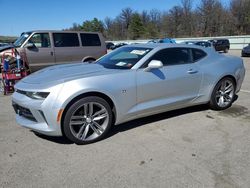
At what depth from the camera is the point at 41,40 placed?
9.29 m

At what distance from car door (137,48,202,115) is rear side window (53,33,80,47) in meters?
5.94

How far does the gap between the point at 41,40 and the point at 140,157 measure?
7384 mm

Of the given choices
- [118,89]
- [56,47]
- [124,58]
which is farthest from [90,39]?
[118,89]

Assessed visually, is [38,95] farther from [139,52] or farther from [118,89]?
[139,52]

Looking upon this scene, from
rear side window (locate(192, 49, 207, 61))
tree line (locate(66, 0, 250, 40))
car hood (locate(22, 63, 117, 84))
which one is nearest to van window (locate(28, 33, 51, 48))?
car hood (locate(22, 63, 117, 84))

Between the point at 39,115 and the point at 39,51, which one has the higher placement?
the point at 39,51

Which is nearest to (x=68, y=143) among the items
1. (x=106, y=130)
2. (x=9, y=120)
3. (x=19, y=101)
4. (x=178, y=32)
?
(x=106, y=130)

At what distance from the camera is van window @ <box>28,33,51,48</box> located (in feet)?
30.1

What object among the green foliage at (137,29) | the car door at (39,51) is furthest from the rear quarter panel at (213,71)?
the green foliage at (137,29)

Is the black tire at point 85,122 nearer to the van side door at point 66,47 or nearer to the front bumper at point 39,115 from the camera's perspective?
the front bumper at point 39,115

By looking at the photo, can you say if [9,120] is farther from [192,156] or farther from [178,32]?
[178,32]

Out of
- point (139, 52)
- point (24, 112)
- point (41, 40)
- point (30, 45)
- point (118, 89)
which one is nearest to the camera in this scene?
point (24, 112)

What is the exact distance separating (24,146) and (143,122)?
2.09 metres

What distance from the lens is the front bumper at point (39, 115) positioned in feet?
11.3
